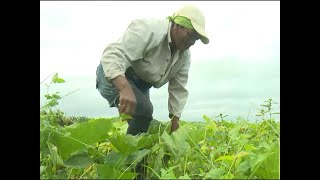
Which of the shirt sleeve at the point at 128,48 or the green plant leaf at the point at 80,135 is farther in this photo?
the shirt sleeve at the point at 128,48

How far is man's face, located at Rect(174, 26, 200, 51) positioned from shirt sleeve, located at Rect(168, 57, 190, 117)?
18.5 inches

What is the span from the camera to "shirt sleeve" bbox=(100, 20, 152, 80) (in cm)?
267

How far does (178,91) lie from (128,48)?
0.81 meters

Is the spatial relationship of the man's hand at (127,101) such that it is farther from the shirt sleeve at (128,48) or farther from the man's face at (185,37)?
the man's face at (185,37)

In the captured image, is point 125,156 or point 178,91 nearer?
point 125,156

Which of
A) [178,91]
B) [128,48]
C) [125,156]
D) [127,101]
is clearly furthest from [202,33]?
[125,156]

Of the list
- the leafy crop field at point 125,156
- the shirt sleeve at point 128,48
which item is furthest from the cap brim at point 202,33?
the leafy crop field at point 125,156

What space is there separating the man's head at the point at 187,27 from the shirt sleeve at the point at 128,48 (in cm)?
16

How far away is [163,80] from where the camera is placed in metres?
3.31

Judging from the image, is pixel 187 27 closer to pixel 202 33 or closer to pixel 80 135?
pixel 202 33

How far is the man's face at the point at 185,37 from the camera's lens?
286cm

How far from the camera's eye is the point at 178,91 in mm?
3529

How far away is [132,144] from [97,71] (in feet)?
5.33
